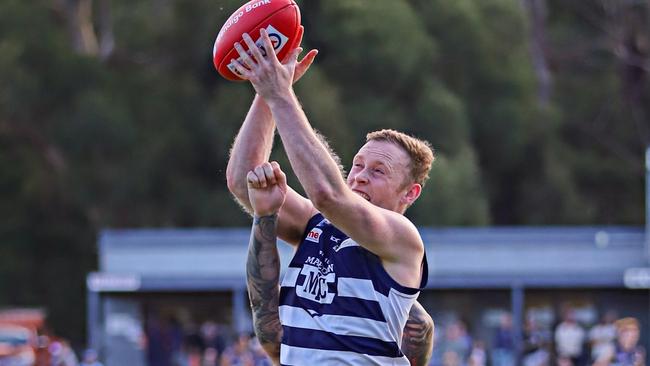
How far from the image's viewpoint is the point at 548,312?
2331 centimetres

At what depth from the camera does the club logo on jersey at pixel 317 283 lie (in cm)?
472

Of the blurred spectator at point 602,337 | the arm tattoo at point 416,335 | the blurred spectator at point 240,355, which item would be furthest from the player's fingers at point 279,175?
the blurred spectator at point 602,337

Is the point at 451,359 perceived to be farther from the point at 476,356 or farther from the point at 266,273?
the point at 266,273

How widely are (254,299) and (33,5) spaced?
3061cm

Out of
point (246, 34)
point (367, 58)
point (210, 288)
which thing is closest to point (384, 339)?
point (246, 34)

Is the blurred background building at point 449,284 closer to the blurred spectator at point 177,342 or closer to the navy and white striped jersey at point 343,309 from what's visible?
the blurred spectator at point 177,342

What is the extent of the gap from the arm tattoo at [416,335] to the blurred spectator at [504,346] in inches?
633

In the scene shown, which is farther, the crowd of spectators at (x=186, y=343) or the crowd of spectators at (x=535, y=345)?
the crowd of spectators at (x=186, y=343)

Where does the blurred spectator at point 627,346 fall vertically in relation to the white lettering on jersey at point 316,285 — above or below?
above

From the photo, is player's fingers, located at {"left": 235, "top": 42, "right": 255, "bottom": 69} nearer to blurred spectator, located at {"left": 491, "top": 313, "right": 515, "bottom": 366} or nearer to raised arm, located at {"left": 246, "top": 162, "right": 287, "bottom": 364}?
raised arm, located at {"left": 246, "top": 162, "right": 287, "bottom": 364}

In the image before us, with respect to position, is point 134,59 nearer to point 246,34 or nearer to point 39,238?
point 39,238

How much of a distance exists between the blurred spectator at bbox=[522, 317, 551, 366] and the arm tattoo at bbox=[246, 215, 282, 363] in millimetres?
16016

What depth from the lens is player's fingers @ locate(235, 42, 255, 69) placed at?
4656 mm

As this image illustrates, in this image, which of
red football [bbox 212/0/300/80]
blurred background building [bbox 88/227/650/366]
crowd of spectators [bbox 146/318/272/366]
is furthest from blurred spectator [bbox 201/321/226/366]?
red football [bbox 212/0/300/80]
